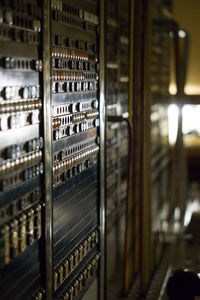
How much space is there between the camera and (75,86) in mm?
3258

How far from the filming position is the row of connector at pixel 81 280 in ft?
10.5

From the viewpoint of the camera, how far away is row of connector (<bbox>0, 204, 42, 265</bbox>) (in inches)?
88.0

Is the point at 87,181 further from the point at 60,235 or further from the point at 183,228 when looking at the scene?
the point at 183,228

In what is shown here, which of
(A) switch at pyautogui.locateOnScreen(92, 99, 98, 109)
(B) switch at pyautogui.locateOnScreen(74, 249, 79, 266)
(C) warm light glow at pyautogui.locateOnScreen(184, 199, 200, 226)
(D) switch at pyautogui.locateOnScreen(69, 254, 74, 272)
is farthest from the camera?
(C) warm light glow at pyautogui.locateOnScreen(184, 199, 200, 226)

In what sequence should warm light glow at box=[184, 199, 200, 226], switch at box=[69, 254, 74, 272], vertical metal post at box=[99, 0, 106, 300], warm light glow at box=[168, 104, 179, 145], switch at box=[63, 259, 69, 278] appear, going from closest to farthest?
1. switch at box=[63, 259, 69, 278]
2. switch at box=[69, 254, 74, 272]
3. vertical metal post at box=[99, 0, 106, 300]
4. warm light glow at box=[184, 199, 200, 226]
5. warm light glow at box=[168, 104, 179, 145]

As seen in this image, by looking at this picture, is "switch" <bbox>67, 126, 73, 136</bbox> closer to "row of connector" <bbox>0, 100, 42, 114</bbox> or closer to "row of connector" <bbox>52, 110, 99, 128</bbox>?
"row of connector" <bbox>52, 110, 99, 128</bbox>

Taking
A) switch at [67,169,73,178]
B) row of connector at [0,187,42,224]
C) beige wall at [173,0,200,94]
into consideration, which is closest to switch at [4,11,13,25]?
row of connector at [0,187,42,224]

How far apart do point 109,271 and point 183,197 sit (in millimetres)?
1652

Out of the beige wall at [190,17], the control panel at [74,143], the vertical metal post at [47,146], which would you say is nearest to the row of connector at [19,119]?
the vertical metal post at [47,146]

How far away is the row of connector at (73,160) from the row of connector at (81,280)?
2.27 feet

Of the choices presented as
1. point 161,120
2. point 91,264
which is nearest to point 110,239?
point 91,264

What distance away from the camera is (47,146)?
2.71 m

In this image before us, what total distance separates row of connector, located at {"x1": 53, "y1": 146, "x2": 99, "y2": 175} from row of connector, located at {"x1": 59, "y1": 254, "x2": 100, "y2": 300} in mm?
692

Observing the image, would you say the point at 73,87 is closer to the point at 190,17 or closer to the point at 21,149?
Result: the point at 21,149
